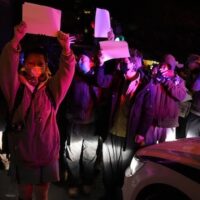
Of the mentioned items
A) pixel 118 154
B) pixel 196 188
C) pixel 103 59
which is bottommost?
pixel 118 154

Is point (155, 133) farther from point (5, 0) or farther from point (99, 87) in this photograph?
point (5, 0)

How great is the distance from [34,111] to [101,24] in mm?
2171

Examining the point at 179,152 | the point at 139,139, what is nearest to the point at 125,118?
the point at 139,139

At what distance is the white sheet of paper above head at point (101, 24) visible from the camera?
6105 millimetres

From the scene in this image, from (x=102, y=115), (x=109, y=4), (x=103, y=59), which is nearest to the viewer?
(x=103, y=59)

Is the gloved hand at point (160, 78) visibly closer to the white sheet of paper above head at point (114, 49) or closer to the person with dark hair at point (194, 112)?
the white sheet of paper above head at point (114, 49)

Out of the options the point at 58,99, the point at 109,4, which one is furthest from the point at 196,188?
the point at 109,4

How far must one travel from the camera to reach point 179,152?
14.5 ft

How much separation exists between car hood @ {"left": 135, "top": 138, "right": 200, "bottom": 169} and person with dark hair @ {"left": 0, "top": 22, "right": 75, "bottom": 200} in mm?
1008

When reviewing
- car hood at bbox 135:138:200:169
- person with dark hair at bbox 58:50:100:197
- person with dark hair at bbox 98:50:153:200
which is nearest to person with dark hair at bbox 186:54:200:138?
person with dark hair at bbox 98:50:153:200

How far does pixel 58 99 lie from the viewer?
4.56 m

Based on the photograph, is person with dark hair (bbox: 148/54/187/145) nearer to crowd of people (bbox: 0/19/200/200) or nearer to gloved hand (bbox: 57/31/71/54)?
crowd of people (bbox: 0/19/200/200)

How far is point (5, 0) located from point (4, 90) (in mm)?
5060

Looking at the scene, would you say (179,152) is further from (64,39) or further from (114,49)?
(114,49)
